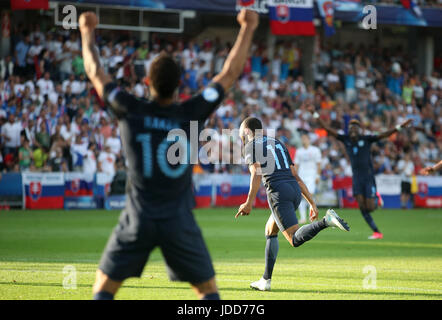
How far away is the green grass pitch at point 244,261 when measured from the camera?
867 cm

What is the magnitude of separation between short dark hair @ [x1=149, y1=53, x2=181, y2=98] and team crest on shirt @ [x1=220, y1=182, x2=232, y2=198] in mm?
19723

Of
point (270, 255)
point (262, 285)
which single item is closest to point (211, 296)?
point (262, 285)

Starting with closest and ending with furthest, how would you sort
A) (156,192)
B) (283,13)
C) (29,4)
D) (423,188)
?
(156,192)
(29,4)
(423,188)
(283,13)

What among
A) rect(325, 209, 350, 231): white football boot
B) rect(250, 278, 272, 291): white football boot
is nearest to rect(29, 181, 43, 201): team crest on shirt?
rect(250, 278, 272, 291): white football boot

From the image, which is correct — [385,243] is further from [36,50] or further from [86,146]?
[36,50]

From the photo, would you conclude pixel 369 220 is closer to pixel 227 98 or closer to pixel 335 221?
pixel 335 221

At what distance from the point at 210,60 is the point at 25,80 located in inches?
308

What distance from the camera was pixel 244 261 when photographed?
471 inches

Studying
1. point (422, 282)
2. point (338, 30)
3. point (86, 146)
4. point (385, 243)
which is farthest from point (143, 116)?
point (338, 30)

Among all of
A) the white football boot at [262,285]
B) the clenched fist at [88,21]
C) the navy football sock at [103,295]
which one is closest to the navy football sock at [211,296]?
the navy football sock at [103,295]

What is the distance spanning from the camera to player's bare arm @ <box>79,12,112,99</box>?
5.25 m

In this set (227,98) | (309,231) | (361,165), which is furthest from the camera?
(227,98)

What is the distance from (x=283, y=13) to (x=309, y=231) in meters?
22.9

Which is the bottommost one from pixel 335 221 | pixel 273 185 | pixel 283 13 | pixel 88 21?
pixel 335 221
